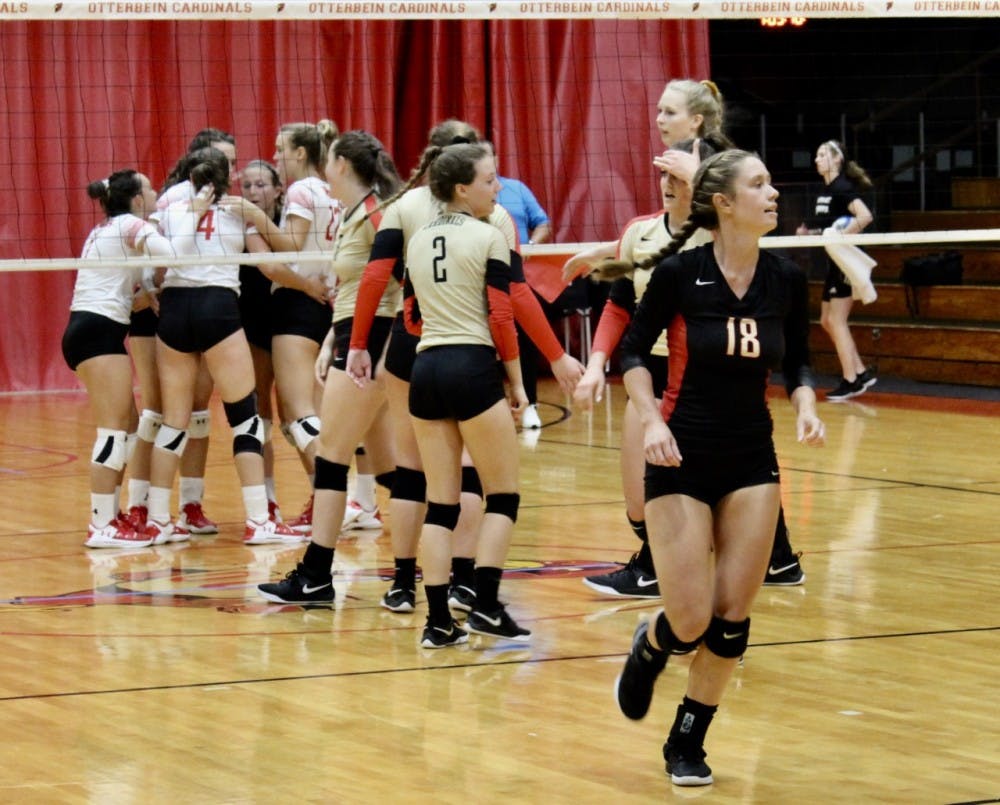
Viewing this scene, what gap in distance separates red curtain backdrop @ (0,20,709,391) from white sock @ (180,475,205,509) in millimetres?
6644

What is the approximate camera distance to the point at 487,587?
5668mm

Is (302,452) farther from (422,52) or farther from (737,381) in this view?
(422,52)

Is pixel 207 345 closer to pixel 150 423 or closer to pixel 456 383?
pixel 150 423

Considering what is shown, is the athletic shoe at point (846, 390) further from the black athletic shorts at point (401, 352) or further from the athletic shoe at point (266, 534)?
the black athletic shorts at point (401, 352)

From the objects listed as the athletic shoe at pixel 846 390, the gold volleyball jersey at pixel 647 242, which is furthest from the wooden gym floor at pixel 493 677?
the athletic shoe at pixel 846 390

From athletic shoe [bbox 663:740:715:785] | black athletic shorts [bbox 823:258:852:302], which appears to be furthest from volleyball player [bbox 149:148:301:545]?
black athletic shorts [bbox 823:258:852:302]

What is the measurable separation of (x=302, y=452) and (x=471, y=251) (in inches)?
104

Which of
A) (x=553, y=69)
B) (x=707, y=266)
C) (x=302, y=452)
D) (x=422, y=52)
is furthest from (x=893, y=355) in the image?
(x=707, y=266)

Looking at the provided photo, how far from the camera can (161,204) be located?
7.88 meters

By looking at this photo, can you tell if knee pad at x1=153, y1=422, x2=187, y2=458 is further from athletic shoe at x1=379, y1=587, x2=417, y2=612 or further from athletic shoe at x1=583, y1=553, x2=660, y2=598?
athletic shoe at x1=583, y1=553, x2=660, y2=598

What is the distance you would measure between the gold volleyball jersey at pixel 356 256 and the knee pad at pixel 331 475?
20.8 inches

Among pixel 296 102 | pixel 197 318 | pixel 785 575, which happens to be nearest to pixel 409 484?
pixel 785 575

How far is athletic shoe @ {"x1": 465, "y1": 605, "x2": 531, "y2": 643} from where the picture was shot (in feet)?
18.7

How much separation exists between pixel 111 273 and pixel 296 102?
24.0 feet
